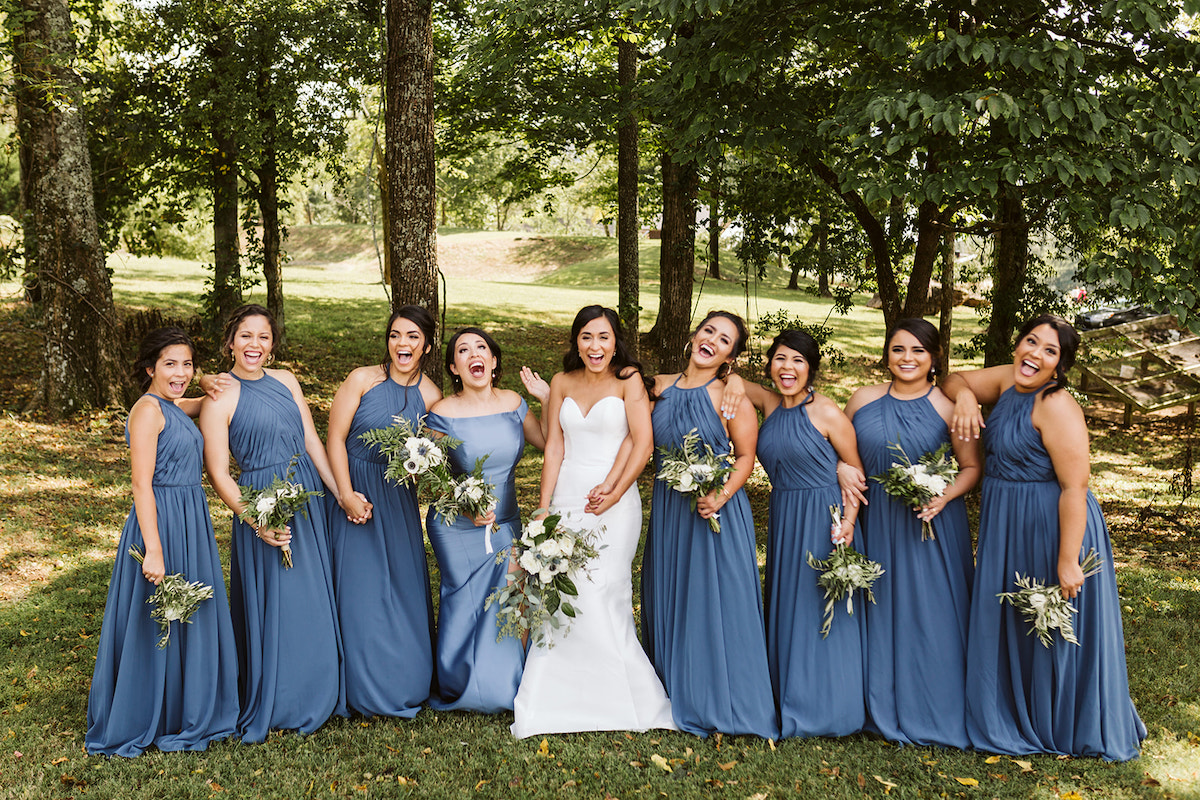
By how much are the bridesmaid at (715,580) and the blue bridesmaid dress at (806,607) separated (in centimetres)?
12

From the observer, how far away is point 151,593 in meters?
4.88

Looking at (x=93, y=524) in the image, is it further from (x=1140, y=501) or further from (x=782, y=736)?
(x=1140, y=501)

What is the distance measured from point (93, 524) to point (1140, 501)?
1223cm

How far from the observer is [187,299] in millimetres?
21078

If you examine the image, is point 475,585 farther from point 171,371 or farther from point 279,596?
point 171,371

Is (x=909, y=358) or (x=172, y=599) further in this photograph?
(x=909, y=358)

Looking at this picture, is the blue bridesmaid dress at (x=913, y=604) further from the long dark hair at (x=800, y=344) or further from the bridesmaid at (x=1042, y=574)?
the long dark hair at (x=800, y=344)

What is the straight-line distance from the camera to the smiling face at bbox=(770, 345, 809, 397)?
16.5ft

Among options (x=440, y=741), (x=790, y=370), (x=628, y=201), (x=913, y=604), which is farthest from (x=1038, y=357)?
(x=628, y=201)

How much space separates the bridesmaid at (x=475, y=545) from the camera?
17.6 ft

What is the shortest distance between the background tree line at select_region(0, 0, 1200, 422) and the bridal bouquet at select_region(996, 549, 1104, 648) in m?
2.00

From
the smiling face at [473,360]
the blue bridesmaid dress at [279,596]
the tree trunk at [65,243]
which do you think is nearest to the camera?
the blue bridesmaid dress at [279,596]

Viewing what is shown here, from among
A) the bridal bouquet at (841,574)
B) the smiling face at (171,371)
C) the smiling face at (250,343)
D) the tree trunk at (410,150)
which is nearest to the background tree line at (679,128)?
the tree trunk at (410,150)

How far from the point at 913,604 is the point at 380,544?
3263mm
